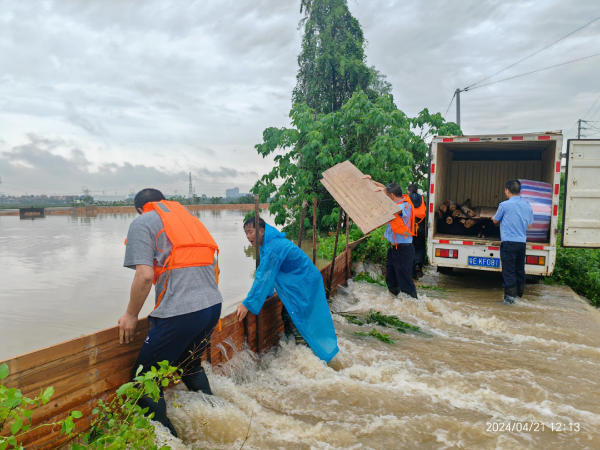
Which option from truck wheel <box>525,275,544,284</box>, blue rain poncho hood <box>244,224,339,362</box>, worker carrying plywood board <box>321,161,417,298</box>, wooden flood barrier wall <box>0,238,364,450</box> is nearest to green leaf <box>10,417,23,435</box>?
wooden flood barrier wall <box>0,238,364,450</box>

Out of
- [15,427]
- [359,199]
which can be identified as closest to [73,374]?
[15,427]

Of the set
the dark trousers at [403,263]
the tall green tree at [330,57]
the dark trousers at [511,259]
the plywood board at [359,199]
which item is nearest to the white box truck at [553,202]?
the dark trousers at [511,259]

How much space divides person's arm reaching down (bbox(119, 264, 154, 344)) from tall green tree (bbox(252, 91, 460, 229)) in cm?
854

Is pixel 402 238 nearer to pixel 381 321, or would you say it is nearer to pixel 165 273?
pixel 381 321

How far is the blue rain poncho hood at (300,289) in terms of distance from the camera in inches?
127

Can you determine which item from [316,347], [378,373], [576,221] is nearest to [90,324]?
[316,347]

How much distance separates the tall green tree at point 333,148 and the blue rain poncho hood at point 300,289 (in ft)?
23.6

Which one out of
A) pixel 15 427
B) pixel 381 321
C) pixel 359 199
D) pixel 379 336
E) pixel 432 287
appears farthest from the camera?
pixel 432 287

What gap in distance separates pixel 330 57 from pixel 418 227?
1288 cm

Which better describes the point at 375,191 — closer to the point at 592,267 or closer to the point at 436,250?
the point at 436,250

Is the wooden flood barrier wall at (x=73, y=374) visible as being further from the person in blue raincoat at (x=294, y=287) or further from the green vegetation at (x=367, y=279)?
the green vegetation at (x=367, y=279)

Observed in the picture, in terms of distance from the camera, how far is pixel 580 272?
734 cm

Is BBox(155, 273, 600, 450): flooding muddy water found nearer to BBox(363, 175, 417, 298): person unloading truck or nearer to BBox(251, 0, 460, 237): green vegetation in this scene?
BBox(363, 175, 417, 298): person unloading truck

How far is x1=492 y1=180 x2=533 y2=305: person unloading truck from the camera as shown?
5758 millimetres
